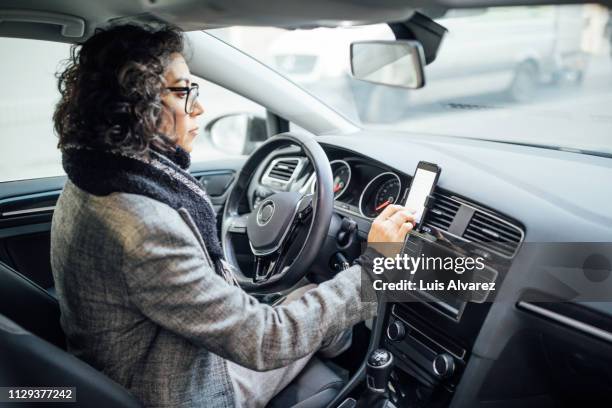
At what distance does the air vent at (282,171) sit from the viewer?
103 inches

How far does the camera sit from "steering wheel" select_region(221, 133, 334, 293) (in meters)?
1.90

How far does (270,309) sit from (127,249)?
1.28 ft

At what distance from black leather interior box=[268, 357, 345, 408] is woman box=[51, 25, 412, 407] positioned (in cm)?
27

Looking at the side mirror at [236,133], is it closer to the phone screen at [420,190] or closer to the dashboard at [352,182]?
the dashboard at [352,182]

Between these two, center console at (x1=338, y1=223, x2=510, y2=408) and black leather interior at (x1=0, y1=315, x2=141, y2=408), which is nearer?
black leather interior at (x1=0, y1=315, x2=141, y2=408)

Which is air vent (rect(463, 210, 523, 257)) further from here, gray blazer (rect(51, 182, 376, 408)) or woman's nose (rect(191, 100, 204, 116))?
woman's nose (rect(191, 100, 204, 116))

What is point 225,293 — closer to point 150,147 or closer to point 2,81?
point 150,147

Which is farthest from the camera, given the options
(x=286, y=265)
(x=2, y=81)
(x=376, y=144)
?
(x=2, y=81)

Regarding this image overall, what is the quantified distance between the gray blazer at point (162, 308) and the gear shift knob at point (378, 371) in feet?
1.22

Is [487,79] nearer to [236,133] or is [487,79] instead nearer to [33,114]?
[236,133]

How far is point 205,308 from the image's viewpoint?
1.27 metres

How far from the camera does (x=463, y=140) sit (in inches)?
100

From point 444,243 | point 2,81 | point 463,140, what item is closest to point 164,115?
point 444,243

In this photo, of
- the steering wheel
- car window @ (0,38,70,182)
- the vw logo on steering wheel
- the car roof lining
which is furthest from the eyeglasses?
car window @ (0,38,70,182)
